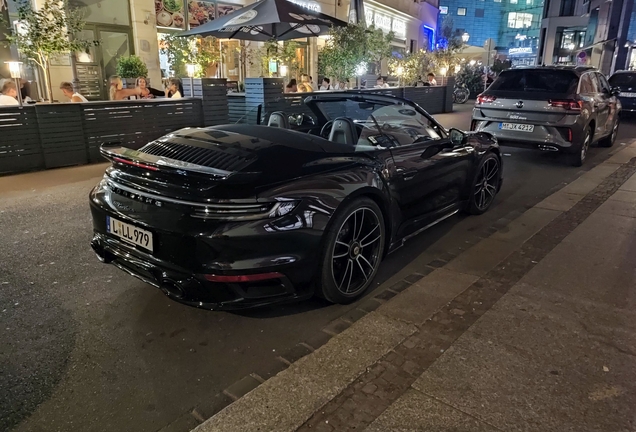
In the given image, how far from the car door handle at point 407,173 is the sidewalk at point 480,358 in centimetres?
82

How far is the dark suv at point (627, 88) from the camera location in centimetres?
1635

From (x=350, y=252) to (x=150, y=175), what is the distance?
145cm

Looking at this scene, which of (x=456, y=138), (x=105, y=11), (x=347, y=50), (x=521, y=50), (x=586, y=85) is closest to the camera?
(x=456, y=138)

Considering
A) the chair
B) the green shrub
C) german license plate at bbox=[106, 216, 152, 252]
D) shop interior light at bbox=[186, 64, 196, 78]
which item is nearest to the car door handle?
the chair

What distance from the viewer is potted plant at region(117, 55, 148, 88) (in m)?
12.3

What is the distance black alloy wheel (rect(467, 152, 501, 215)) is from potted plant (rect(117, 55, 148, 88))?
9.77 metres

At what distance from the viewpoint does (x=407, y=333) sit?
3135 millimetres

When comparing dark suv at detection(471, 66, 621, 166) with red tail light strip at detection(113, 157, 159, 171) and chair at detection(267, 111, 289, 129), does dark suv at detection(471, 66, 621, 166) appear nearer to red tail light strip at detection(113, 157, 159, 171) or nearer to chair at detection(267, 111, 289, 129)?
chair at detection(267, 111, 289, 129)

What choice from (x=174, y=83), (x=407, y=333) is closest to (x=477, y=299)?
(x=407, y=333)

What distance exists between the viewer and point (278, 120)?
14.4 ft

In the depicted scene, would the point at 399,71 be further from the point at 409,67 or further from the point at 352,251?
the point at 352,251

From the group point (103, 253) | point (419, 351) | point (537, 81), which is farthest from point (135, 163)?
point (537, 81)

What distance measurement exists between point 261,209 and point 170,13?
47.5 ft

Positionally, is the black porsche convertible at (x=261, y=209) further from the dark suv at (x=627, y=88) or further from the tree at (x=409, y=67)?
the dark suv at (x=627, y=88)
